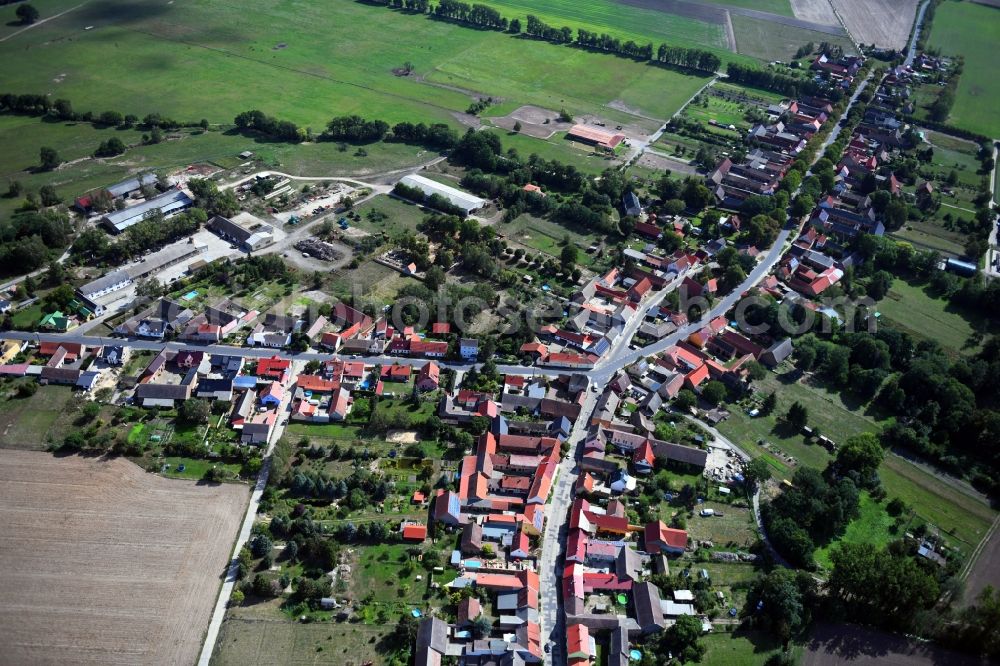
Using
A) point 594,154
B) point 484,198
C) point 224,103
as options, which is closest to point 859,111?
point 594,154

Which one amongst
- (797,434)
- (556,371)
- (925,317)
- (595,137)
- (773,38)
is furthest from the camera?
(773,38)

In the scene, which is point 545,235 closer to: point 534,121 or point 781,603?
point 534,121

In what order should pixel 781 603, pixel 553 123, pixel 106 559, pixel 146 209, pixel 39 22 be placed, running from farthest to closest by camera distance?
1. pixel 39 22
2. pixel 553 123
3. pixel 146 209
4. pixel 106 559
5. pixel 781 603

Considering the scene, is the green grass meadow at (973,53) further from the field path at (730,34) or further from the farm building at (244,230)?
the farm building at (244,230)

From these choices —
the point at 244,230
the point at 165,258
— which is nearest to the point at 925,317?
the point at 244,230

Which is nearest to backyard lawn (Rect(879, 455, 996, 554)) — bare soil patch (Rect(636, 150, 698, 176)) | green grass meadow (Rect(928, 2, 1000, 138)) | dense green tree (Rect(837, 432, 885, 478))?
dense green tree (Rect(837, 432, 885, 478))

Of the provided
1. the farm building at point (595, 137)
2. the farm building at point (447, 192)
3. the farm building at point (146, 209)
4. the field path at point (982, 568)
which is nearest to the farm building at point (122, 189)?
the farm building at point (146, 209)
